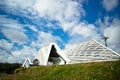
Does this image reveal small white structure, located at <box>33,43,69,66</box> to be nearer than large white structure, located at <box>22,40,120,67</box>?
No

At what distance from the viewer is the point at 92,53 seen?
3809 centimetres

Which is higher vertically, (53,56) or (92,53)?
(53,56)

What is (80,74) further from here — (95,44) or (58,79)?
(95,44)

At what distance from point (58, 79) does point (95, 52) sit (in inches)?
874

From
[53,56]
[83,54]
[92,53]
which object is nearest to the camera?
[92,53]

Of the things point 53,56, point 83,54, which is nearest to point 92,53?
point 83,54

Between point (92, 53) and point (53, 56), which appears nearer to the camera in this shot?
point (92, 53)

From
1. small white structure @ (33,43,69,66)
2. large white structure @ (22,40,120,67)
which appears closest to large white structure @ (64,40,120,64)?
large white structure @ (22,40,120,67)

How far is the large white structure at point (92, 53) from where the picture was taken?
119 feet

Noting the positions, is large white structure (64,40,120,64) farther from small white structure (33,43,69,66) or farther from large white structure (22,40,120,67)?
small white structure (33,43,69,66)

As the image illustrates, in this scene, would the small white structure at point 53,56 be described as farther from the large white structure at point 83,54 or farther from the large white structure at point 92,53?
the large white structure at point 92,53

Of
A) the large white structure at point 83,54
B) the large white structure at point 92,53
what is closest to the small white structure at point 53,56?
the large white structure at point 83,54

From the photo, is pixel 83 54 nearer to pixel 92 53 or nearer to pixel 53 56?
Answer: pixel 92 53

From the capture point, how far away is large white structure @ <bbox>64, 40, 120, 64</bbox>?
36281 mm
